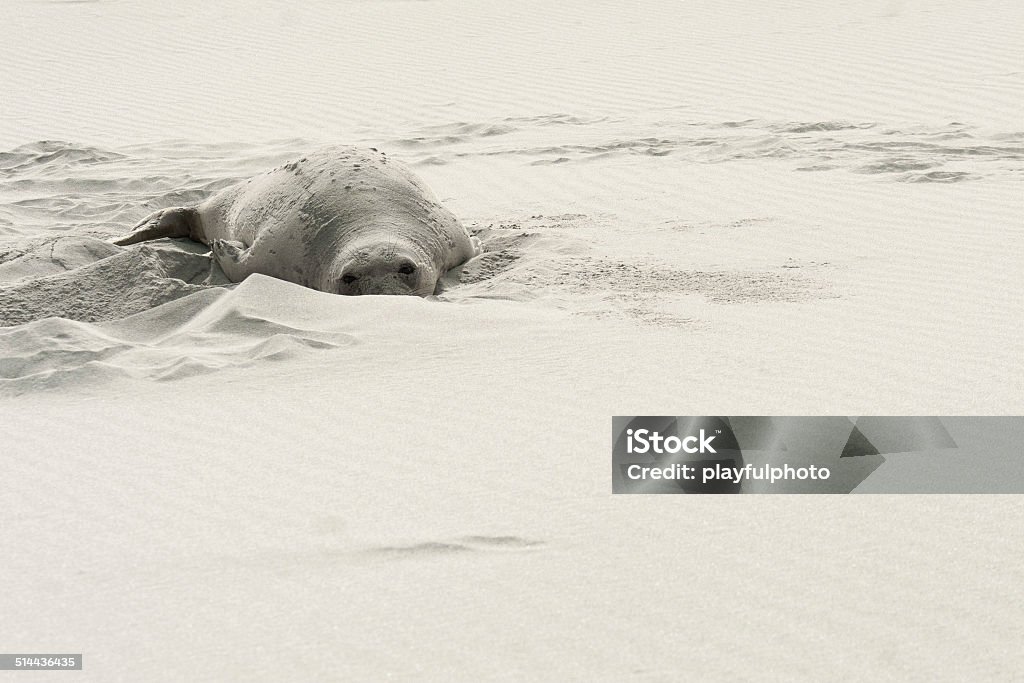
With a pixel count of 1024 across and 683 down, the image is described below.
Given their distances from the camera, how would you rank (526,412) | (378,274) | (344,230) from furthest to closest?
(344,230) < (378,274) < (526,412)

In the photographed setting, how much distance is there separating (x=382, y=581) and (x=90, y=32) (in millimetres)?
17993

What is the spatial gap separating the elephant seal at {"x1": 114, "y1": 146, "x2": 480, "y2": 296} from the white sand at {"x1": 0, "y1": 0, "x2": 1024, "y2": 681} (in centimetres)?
21

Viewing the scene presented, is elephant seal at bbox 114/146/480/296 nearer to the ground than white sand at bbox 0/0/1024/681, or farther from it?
farther from it

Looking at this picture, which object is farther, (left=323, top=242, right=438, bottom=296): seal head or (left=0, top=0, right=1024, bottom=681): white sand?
(left=323, top=242, right=438, bottom=296): seal head

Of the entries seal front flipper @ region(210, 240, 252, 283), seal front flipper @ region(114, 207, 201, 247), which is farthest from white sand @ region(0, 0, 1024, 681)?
seal front flipper @ region(114, 207, 201, 247)

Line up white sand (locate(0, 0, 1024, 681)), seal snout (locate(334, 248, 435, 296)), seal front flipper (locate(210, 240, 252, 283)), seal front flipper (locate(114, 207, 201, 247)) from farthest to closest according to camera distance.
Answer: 1. seal front flipper (locate(114, 207, 201, 247))
2. seal front flipper (locate(210, 240, 252, 283))
3. seal snout (locate(334, 248, 435, 296))
4. white sand (locate(0, 0, 1024, 681))

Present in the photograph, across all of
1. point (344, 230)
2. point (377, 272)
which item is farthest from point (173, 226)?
point (377, 272)

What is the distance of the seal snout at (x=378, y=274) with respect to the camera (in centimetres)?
498

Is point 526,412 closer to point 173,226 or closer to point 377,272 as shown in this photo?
point 377,272

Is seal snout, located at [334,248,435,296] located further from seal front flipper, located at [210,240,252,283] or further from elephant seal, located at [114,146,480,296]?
seal front flipper, located at [210,240,252,283]

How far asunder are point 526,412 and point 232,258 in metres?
2.48

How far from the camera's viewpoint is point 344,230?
526 cm

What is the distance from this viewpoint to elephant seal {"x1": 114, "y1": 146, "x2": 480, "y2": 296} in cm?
505

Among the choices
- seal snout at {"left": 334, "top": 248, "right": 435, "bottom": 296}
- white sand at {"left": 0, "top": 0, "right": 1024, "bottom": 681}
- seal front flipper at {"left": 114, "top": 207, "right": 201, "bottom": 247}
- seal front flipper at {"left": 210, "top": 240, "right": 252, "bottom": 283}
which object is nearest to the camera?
white sand at {"left": 0, "top": 0, "right": 1024, "bottom": 681}
